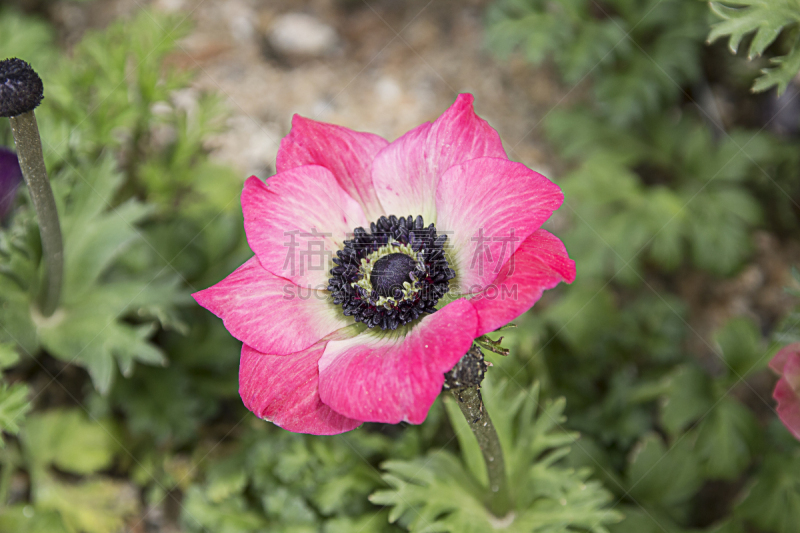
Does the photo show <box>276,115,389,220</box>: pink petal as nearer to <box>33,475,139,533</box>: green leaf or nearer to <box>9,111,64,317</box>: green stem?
<box>9,111,64,317</box>: green stem

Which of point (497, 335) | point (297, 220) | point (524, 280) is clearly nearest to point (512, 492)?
point (497, 335)

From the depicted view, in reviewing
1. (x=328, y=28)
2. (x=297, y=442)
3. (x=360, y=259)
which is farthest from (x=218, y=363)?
(x=328, y=28)

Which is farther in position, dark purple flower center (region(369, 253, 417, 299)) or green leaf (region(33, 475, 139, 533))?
green leaf (region(33, 475, 139, 533))

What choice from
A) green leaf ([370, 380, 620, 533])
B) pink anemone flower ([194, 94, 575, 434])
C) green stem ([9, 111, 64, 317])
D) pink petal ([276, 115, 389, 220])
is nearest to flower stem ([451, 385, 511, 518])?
green leaf ([370, 380, 620, 533])

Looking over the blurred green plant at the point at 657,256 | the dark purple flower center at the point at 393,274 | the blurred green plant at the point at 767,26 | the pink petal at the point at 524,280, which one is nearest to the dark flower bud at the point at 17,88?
the dark purple flower center at the point at 393,274

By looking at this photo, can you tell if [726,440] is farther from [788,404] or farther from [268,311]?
[268,311]

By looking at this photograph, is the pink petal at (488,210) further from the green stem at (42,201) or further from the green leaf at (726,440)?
the green leaf at (726,440)
